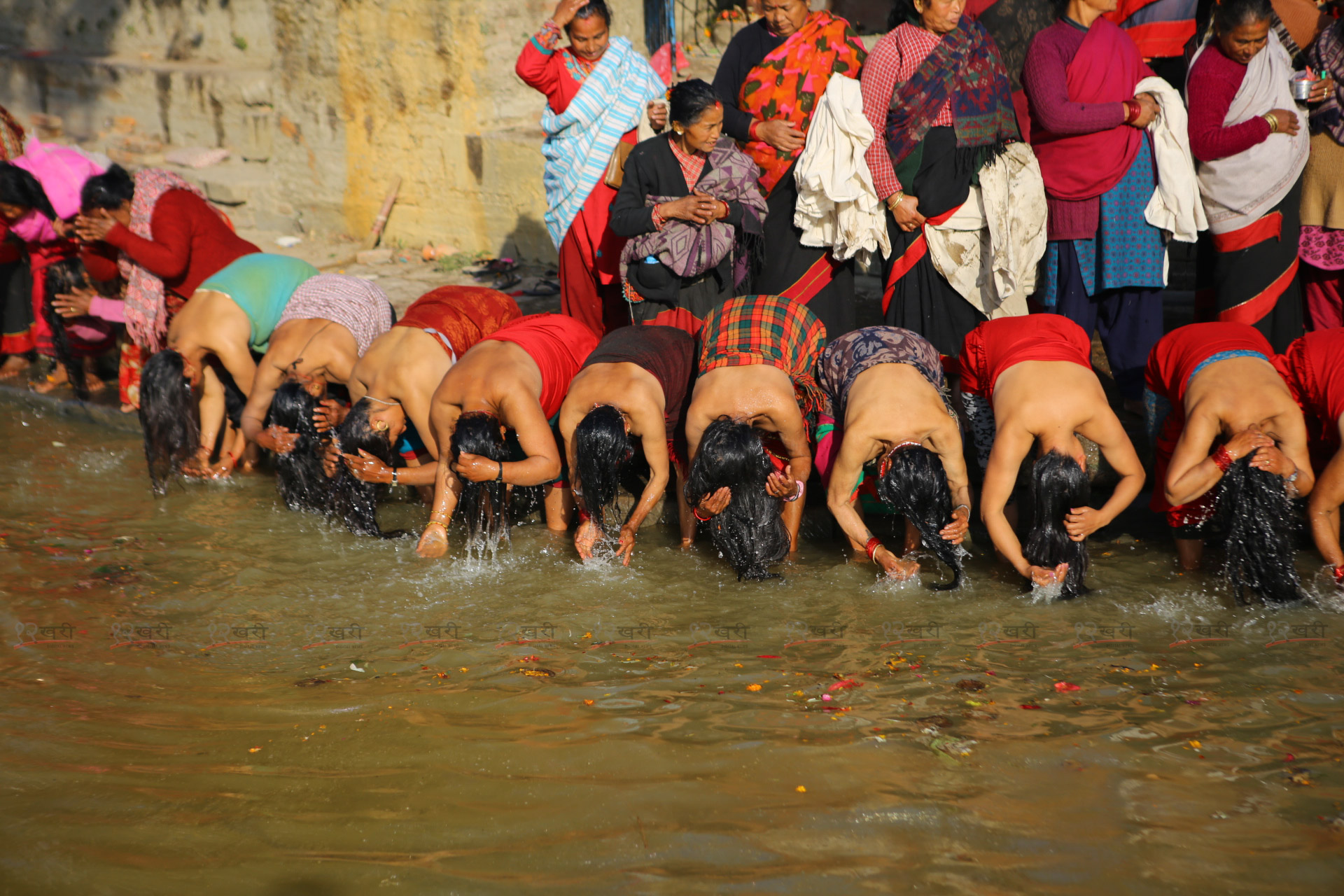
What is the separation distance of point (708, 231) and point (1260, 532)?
8.53 ft

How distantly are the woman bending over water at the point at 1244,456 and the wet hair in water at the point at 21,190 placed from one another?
652 centimetres

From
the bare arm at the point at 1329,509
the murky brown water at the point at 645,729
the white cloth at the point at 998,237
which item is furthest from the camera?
the white cloth at the point at 998,237

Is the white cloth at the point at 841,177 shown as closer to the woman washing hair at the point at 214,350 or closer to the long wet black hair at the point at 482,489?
the long wet black hair at the point at 482,489

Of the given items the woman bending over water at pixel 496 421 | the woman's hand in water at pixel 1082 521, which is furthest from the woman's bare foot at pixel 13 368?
the woman's hand in water at pixel 1082 521

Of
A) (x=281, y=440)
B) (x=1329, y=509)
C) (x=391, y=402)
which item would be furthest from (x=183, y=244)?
(x=1329, y=509)

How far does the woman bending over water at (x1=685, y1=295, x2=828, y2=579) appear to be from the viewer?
4445 millimetres

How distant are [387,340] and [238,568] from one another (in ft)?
4.24

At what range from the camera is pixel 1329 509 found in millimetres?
4148

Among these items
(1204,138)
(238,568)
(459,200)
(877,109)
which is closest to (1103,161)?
(1204,138)

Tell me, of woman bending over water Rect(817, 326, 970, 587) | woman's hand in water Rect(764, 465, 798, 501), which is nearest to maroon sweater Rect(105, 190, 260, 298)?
woman's hand in water Rect(764, 465, 798, 501)

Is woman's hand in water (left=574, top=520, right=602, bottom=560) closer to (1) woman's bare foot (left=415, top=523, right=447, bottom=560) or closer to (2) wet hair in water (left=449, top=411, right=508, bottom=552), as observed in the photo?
(2) wet hair in water (left=449, top=411, right=508, bottom=552)

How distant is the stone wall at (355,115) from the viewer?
7.79 m

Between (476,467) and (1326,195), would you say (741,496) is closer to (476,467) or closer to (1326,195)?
(476,467)

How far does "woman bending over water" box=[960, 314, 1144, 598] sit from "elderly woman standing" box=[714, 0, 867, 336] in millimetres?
1152
